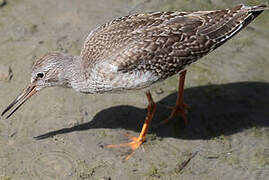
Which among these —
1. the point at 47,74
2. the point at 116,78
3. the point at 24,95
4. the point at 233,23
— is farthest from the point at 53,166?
the point at 233,23

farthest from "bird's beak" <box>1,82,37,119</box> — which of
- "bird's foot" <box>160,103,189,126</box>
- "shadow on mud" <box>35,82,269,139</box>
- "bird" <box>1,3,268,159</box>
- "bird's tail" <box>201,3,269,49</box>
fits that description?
"bird's tail" <box>201,3,269,49</box>

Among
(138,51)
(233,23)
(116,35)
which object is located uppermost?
(116,35)

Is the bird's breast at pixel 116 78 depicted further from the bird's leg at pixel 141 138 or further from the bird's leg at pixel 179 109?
the bird's leg at pixel 179 109

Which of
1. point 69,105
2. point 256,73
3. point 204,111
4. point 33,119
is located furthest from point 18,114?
point 256,73

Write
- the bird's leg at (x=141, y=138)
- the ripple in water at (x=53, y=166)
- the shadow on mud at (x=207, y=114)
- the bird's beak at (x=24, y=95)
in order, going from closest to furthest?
the ripple in water at (x=53, y=166) → the bird's beak at (x=24, y=95) → the bird's leg at (x=141, y=138) → the shadow on mud at (x=207, y=114)

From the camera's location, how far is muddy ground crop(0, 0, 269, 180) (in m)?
6.84

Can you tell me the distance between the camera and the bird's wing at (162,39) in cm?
→ 659

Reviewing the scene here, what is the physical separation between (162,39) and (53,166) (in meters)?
2.50

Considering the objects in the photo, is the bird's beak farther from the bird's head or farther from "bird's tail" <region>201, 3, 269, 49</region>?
"bird's tail" <region>201, 3, 269, 49</region>

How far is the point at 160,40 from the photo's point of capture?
21.8ft

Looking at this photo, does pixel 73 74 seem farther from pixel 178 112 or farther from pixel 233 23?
pixel 233 23

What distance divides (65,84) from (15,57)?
6.01ft

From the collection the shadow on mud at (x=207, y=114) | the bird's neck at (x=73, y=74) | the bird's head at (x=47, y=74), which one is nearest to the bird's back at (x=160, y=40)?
the bird's neck at (x=73, y=74)

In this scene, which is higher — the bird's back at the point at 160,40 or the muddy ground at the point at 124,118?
the bird's back at the point at 160,40
